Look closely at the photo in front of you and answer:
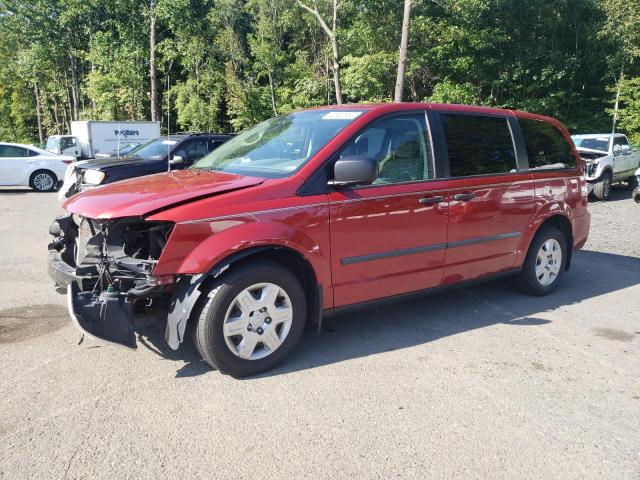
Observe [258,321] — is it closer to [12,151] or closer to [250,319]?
[250,319]

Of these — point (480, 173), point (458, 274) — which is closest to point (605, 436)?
point (458, 274)

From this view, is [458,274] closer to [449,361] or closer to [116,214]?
[449,361]

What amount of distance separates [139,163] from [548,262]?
725cm

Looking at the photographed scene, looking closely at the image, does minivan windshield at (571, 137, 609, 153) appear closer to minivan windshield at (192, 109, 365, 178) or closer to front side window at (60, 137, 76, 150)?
minivan windshield at (192, 109, 365, 178)

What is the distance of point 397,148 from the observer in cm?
421

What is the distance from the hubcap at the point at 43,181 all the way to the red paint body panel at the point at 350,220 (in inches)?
541

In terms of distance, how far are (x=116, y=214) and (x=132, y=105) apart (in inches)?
1396

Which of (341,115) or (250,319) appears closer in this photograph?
(250,319)

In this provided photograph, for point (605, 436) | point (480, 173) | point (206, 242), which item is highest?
point (480, 173)

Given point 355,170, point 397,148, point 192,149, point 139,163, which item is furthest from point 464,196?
point 192,149

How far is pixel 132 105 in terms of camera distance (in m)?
35.5

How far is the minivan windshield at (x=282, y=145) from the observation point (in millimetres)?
3889

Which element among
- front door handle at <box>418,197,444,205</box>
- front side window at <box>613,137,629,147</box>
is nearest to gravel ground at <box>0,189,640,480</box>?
front door handle at <box>418,197,444,205</box>

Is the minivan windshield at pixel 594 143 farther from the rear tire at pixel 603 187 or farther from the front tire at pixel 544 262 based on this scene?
the front tire at pixel 544 262
